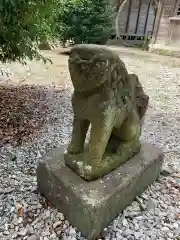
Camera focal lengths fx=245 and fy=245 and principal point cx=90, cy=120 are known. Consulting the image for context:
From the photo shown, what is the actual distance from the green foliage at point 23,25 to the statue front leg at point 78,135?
4.16 feet

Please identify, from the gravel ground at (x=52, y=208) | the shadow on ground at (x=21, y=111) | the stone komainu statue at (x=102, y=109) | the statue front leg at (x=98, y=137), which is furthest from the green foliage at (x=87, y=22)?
→ the statue front leg at (x=98, y=137)

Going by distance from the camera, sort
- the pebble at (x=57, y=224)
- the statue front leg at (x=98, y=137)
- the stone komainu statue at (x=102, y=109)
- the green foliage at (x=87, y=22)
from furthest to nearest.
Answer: the green foliage at (x=87, y=22), the pebble at (x=57, y=224), the statue front leg at (x=98, y=137), the stone komainu statue at (x=102, y=109)

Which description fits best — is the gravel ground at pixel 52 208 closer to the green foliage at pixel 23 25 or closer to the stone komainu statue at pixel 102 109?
the stone komainu statue at pixel 102 109

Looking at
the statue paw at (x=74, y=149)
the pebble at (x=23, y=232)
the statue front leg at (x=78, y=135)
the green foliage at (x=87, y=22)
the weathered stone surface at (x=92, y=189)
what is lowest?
the pebble at (x=23, y=232)

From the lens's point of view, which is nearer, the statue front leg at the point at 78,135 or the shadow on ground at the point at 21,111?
the statue front leg at the point at 78,135

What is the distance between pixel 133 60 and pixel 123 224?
19.2ft

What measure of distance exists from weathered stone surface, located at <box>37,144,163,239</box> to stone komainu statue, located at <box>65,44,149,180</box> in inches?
2.1

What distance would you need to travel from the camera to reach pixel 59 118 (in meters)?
2.75

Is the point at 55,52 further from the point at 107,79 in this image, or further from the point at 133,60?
the point at 107,79

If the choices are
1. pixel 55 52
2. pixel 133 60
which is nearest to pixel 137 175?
pixel 133 60

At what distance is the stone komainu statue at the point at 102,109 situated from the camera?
1.09 meters

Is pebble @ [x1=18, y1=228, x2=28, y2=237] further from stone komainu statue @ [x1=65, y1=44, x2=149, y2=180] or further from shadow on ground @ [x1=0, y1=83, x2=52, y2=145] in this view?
shadow on ground @ [x1=0, y1=83, x2=52, y2=145]

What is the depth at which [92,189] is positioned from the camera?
4.18 feet

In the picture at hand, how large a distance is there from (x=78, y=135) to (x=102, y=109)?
0.28 metres
